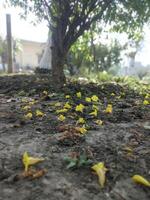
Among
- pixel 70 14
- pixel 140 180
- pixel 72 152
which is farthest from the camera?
pixel 70 14

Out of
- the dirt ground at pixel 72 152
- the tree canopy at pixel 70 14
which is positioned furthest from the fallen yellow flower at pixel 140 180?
the tree canopy at pixel 70 14

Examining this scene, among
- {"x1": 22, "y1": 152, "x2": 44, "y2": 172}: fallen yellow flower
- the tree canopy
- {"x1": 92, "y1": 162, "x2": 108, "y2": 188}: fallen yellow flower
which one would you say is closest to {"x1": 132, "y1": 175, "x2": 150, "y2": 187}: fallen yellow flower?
{"x1": 92, "y1": 162, "x2": 108, "y2": 188}: fallen yellow flower

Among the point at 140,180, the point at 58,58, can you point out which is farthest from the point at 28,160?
the point at 58,58

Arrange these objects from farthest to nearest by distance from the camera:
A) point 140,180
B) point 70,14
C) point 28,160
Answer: point 70,14 < point 28,160 < point 140,180

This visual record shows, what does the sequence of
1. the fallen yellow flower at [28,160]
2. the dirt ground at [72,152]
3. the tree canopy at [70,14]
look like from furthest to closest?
the tree canopy at [70,14]
the fallen yellow flower at [28,160]
the dirt ground at [72,152]

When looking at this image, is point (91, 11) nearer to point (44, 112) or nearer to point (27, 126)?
point (44, 112)

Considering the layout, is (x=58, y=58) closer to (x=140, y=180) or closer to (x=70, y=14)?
(x=70, y=14)

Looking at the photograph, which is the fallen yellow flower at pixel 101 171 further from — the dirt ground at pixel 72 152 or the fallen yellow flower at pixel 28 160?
the fallen yellow flower at pixel 28 160

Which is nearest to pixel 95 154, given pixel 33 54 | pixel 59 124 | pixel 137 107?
pixel 59 124
